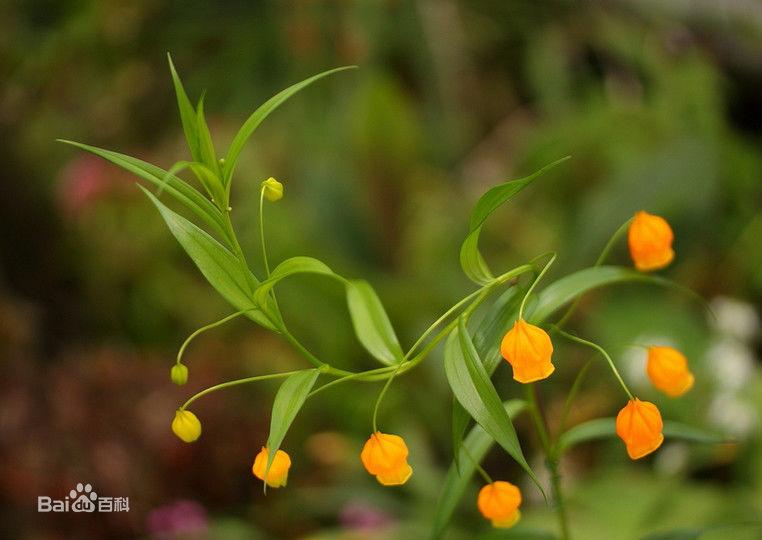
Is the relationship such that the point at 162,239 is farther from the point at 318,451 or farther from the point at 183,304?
the point at 318,451

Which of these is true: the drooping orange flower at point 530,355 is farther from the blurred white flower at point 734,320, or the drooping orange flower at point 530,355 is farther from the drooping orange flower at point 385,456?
the blurred white flower at point 734,320

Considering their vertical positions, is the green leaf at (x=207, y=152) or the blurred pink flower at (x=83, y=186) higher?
the blurred pink flower at (x=83, y=186)

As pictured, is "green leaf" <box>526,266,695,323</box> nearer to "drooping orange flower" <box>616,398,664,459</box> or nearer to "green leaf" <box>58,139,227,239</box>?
"drooping orange flower" <box>616,398,664,459</box>

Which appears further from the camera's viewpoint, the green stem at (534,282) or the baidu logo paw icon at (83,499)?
the baidu logo paw icon at (83,499)

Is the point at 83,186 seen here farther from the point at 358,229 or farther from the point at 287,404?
the point at 287,404

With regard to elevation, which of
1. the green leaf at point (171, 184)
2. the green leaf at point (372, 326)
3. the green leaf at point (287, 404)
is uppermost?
the green leaf at point (171, 184)

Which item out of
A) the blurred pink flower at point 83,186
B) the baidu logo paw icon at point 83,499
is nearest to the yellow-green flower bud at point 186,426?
the baidu logo paw icon at point 83,499

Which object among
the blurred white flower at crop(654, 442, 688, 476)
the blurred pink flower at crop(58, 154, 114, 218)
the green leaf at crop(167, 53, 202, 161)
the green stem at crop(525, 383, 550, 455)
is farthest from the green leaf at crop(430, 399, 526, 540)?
the blurred pink flower at crop(58, 154, 114, 218)
